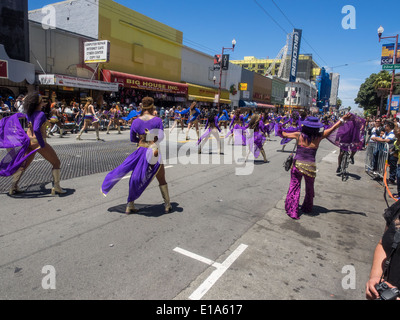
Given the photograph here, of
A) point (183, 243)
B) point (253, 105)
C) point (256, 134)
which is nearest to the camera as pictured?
point (183, 243)

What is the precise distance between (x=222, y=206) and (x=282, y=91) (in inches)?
→ 2564

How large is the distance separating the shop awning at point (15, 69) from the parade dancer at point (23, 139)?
1362 cm

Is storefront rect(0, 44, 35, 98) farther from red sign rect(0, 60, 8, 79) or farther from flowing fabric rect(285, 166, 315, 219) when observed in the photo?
flowing fabric rect(285, 166, 315, 219)

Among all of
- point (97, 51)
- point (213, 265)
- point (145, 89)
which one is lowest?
point (213, 265)

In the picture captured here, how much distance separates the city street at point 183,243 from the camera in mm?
2947

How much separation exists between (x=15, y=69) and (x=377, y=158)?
18582 millimetres

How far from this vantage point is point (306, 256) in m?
3.79

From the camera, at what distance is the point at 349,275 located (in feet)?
11.2

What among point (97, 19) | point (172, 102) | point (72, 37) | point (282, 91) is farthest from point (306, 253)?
point (282, 91)

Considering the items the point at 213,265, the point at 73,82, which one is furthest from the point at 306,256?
the point at 73,82

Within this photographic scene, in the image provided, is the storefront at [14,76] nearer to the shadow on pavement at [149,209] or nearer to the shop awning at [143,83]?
the shop awning at [143,83]

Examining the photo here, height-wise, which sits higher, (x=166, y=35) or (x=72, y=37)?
(x=166, y=35)

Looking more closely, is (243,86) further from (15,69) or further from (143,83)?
(15,69)
